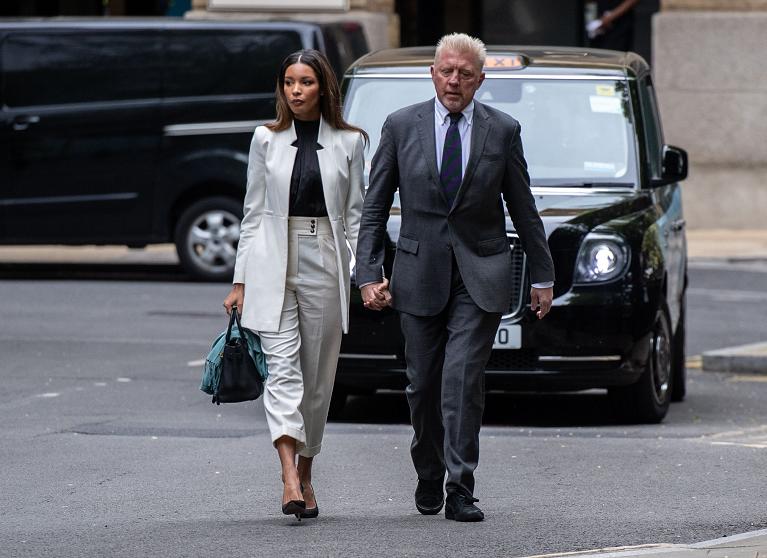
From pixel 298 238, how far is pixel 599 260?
2.70 m

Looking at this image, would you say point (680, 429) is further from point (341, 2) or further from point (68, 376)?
point (341, 2)

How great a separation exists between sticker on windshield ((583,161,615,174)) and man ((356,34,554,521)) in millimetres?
3126

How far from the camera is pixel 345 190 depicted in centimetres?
678

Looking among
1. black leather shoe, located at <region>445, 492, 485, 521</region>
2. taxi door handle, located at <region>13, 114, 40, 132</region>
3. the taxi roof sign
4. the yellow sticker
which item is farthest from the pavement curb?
taxi door handle, located at <region>13, 114, 40, 132</region>

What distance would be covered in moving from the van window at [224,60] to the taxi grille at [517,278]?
7375mm

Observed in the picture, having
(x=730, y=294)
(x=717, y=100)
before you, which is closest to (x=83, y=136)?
(x=730, y=294)

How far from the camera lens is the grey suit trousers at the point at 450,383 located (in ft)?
21.7

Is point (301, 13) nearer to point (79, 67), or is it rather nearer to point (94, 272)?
point (94, 272)

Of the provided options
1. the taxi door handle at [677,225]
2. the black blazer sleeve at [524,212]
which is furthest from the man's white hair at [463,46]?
the taxi door handle at [677,225]

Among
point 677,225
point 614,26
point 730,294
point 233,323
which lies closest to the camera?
point 233,323

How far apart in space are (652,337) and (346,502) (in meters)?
2.78

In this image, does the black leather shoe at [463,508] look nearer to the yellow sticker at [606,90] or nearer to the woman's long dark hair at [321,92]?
the woman's long dark hair at [321,92]

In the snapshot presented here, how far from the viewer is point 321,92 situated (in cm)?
677

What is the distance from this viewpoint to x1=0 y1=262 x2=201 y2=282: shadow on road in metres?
17.2
